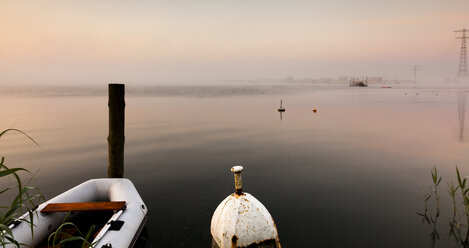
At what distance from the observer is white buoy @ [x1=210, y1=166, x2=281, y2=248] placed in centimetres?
332

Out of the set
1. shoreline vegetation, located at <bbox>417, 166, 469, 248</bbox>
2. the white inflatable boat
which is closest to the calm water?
shoreline vegetation, located at <bbox>417, 166, 469, 248</bbox>

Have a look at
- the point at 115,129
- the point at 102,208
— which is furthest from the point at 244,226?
the point at 115,129

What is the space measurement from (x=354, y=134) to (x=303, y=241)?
14.3m

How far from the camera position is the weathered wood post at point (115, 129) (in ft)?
23.6

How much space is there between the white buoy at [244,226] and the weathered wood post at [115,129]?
4877mm

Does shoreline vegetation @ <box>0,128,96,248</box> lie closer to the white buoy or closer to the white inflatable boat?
the white inflatable boat

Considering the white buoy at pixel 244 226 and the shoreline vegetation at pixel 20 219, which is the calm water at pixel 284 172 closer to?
the shoreline vegetation at pixel 20 219

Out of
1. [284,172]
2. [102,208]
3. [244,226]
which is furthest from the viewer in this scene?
[284,172]

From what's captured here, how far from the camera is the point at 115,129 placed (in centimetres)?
725

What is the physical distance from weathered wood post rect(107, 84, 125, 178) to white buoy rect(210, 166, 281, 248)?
4.88 metres

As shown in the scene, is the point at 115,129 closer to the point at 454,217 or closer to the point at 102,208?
the point at 102,208

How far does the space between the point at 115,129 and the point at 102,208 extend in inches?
103

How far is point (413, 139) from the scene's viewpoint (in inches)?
656

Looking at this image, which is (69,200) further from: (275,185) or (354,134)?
(354,134)
